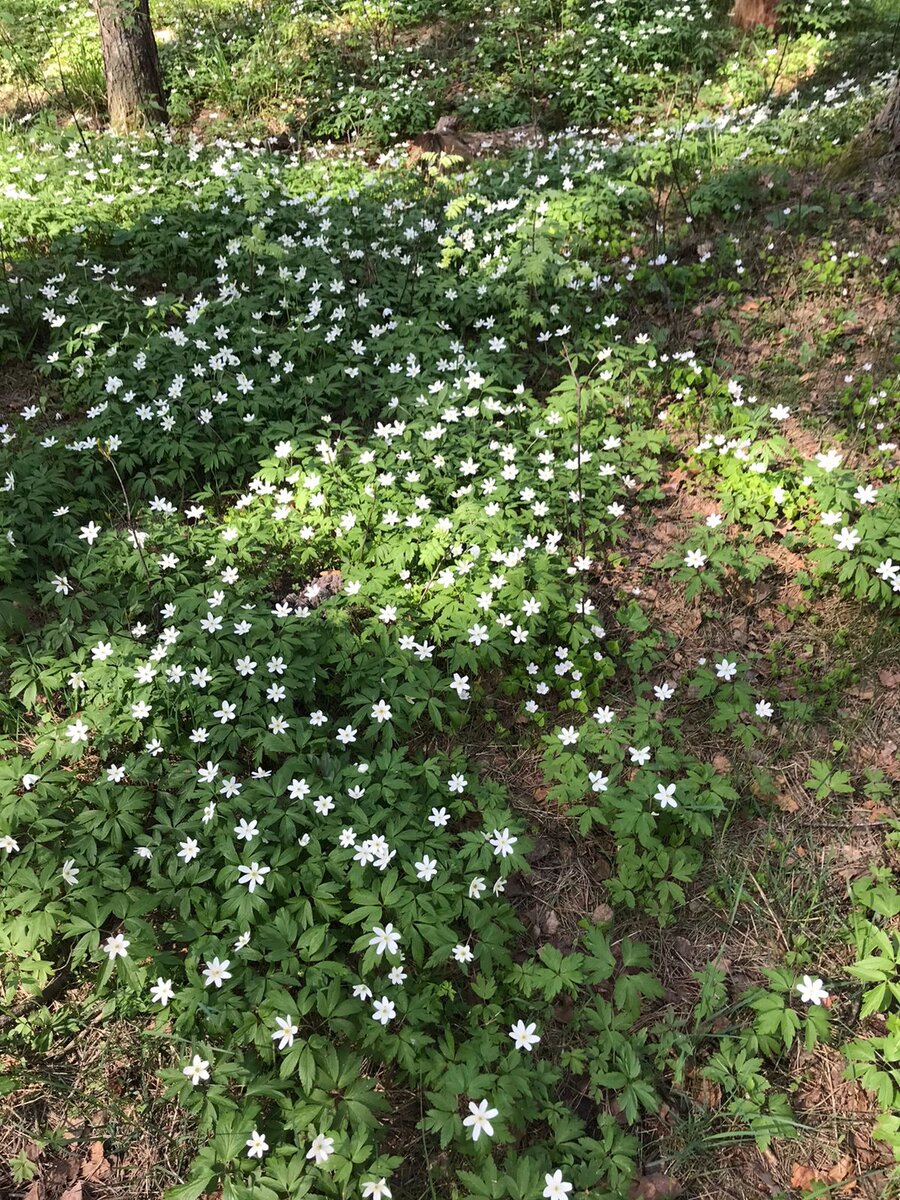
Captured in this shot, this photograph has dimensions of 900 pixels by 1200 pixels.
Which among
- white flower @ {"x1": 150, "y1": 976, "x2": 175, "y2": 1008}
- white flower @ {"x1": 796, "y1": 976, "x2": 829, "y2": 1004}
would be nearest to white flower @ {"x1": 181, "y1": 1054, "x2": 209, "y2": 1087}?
white flower @ {"x1": 150, "y1": 976, "x2": 175, "y2": 1008}

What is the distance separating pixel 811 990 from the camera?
2.78 metres

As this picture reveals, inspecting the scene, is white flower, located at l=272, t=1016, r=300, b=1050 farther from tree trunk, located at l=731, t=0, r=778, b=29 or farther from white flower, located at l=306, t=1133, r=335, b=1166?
tree trunk, located at l=731, t=0, r=778, b=29

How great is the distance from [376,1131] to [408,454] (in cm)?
374

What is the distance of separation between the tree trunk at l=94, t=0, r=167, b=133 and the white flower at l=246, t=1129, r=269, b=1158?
10.1 meters

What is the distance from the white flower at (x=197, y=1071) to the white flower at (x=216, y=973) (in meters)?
0.25

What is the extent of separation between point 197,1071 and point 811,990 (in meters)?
2.40

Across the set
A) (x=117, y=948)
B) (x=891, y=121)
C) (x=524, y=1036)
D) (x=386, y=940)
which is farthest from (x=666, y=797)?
(x=891, y=121)

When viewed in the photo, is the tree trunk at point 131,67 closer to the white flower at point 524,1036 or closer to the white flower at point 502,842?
the white flower at point 502,842

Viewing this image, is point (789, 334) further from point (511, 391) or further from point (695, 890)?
point (695, 890)

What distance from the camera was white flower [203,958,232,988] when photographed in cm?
274

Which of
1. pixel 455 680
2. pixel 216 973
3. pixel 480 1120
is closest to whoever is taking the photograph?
pixel 480 1120

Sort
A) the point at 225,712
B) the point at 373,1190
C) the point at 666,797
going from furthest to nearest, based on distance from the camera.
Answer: the point at 225,712 → the point at 666,797 → the point at 373,1190

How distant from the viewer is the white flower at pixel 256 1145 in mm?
2418

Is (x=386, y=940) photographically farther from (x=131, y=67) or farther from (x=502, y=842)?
(x=131, y=67)
